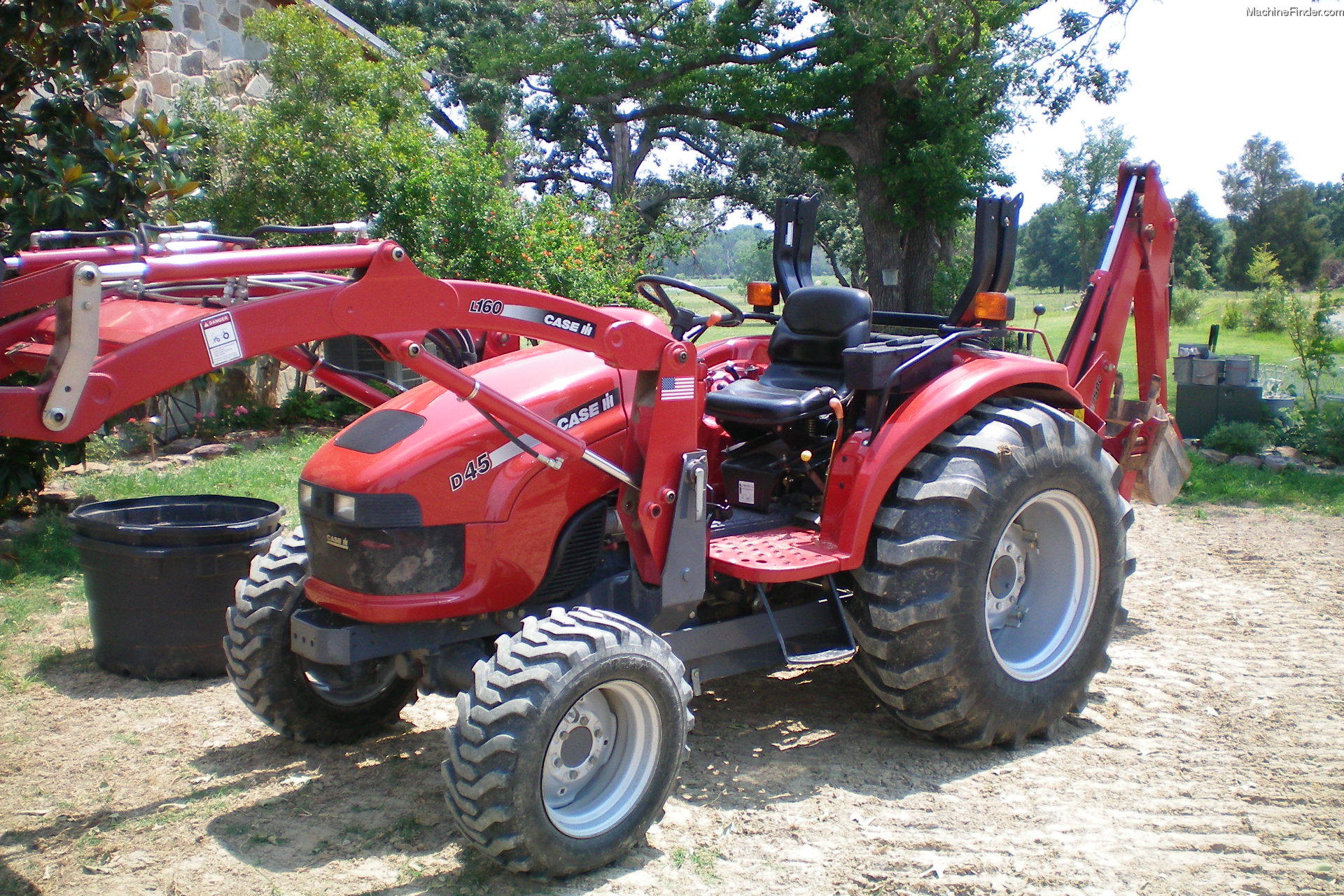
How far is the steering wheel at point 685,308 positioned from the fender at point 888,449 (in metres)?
0.77

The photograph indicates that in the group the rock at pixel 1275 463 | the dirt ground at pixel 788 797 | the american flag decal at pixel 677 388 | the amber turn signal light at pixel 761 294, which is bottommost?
the dirt ground at pixel 788 797

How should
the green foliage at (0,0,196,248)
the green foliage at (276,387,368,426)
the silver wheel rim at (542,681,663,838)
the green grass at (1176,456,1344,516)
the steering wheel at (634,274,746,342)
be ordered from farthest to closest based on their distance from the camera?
the green foliage at (276,387,368,426) → the green grass at (1176,456,1344,516) → the green foliage at (0,0,196,248) → the steering wheel at (634,274,746,342) → the silver wheel rim at (542,681,663,838)

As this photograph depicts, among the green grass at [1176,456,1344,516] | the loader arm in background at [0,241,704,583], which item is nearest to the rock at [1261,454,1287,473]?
the green grass at [1176,456,1344,516]

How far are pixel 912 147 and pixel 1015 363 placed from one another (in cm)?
1591

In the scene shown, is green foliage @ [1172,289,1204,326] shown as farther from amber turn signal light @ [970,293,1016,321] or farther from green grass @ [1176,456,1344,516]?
amber turn signal light @ [970,293,1016,321]

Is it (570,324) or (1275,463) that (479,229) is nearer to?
(1275,463)

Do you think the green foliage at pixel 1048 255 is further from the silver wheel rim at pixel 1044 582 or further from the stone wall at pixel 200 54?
the silver wheel rim at pixel 1044 582

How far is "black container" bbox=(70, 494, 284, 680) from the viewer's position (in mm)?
4848

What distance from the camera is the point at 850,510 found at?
12.7ft

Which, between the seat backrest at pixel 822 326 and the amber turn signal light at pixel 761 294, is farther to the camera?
the amber turn signal light at pixel 761 294

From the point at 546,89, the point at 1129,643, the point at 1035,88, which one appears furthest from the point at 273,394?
the point at 546,89

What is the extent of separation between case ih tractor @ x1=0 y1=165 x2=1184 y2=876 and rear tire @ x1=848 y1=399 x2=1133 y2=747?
1cm

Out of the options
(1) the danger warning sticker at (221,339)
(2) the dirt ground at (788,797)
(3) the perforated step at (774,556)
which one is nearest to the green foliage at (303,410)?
(2) the dirt ground at (788,797)

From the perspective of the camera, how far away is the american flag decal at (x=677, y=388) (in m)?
3.66
